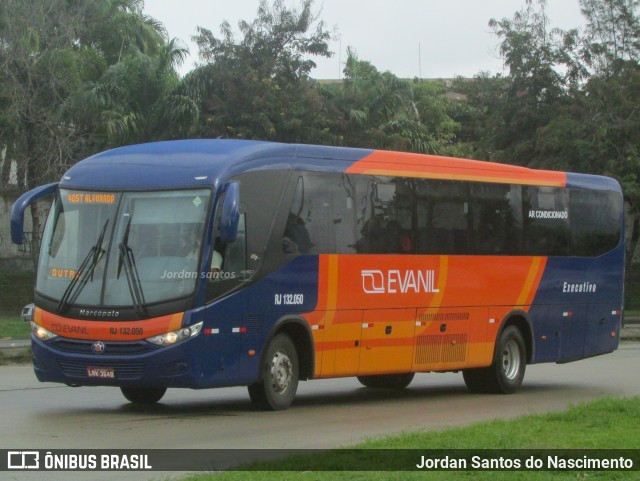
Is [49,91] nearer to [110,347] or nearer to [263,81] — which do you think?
[263,81]

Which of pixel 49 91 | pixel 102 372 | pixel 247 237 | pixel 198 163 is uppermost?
pixel 49 91

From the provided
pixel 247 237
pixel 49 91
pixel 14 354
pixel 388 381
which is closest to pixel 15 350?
pixel 14 354

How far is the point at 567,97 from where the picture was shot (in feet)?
143

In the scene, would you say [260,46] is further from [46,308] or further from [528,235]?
[46,308]

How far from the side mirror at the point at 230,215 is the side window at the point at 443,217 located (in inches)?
156

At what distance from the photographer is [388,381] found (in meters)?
18.8

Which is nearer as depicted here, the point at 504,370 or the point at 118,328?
the point at 118,328

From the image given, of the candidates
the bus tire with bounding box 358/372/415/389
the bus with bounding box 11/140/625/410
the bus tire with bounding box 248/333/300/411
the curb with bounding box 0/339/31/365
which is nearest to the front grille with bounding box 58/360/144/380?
the bus with bounding box 11/140/625/410

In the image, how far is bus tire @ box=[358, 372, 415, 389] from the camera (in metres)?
18.8

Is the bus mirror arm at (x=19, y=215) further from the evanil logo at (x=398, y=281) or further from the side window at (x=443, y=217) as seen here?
the side window at (x=443, y=217)

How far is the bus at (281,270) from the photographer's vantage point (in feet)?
45.3

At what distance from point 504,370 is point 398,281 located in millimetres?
2943

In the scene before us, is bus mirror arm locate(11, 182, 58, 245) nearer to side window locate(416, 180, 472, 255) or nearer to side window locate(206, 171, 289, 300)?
side window locate(206, 171, 289, 300)

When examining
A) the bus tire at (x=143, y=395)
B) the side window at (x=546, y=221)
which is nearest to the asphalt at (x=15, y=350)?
the bus tire at (x=143, y=395)
